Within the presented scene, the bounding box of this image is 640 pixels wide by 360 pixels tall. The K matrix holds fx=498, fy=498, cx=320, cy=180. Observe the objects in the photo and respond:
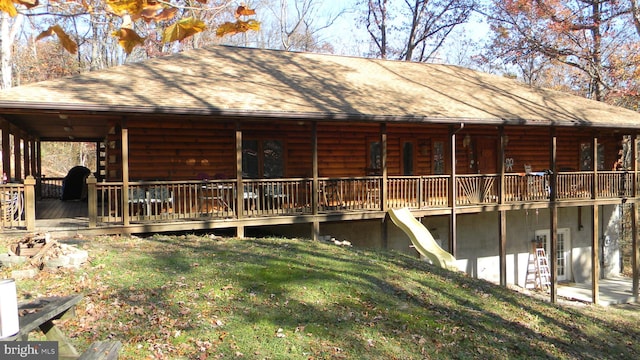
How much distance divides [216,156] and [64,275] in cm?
741

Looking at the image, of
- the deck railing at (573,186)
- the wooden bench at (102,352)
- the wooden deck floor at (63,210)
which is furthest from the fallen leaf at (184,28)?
the deck railing at (573,186)

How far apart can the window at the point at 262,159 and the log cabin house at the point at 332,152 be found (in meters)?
0.05

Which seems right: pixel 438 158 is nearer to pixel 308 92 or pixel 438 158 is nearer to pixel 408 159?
pixel 408 159

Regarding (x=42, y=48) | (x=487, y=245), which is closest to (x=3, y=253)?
(x=487, y=245)

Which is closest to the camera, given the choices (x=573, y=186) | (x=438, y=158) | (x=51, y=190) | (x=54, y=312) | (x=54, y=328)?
(x=54, y=312)

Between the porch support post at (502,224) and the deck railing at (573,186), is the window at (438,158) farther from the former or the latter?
the deck railing at (573,186)

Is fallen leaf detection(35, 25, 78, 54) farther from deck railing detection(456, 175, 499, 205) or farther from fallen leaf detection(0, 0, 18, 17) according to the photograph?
deck railing detection(456, 175, 499, 205)

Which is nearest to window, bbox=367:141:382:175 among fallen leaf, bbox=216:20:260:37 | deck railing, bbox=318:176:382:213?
deck railing, bbox=318:176:382:213

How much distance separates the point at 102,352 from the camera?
4.80 m

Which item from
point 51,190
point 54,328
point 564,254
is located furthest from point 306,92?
point 51,190

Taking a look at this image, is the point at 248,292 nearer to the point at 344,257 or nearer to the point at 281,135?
the point at 344,257

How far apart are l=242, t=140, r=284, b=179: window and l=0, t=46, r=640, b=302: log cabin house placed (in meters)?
0.05

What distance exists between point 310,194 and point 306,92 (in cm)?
320

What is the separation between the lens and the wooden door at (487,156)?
1905cm
